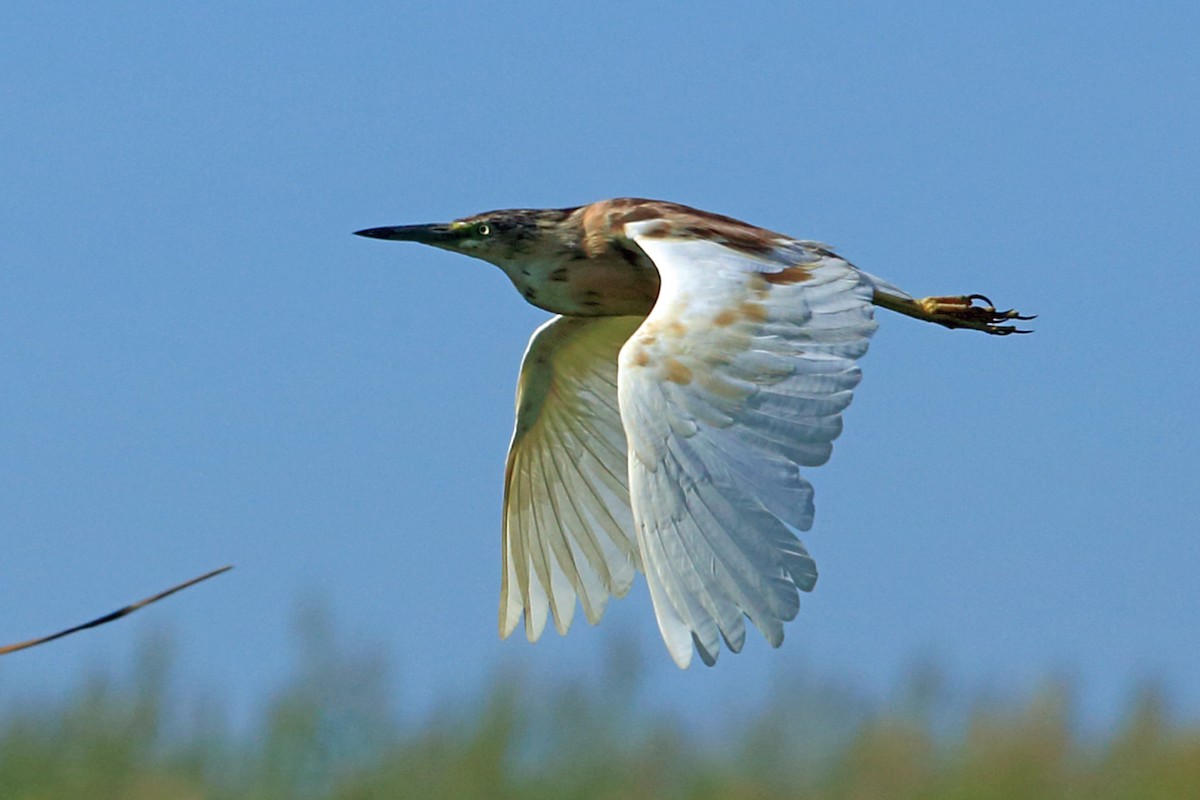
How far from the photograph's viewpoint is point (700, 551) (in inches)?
149

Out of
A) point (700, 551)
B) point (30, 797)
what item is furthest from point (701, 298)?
point (30, 797)

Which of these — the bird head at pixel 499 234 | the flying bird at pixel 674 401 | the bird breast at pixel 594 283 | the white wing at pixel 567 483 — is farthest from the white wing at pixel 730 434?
the white wing at pixel 567 483

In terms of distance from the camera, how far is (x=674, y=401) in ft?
13.1

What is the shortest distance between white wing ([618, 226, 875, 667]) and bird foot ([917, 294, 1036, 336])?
1401 millimetres

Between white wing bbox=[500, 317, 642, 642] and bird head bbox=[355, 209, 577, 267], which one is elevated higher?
bird head bbox=[355, 209, 577, 267]

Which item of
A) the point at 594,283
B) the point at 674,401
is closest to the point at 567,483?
the point at 594,283

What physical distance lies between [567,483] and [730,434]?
216 centimetres

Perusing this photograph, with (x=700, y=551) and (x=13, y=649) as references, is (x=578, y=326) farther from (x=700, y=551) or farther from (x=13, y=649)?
(x=13, y=649)

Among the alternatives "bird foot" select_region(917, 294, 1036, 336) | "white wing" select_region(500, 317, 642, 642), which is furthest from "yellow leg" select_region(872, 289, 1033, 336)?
"white wing" select_region(500, 317, 642, 642)

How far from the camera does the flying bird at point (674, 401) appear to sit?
3.76 meters

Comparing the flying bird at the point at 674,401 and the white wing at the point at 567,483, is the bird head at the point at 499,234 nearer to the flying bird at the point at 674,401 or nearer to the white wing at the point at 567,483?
the flying bird at the point at 674,401

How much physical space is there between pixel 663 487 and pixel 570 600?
6.88 ft

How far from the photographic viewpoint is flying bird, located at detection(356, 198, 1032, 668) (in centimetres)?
376

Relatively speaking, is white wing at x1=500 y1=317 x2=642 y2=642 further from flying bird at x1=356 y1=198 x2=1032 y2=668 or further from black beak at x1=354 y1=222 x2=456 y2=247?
black beak at x1=354 y1=222 x2=456 y2=247
